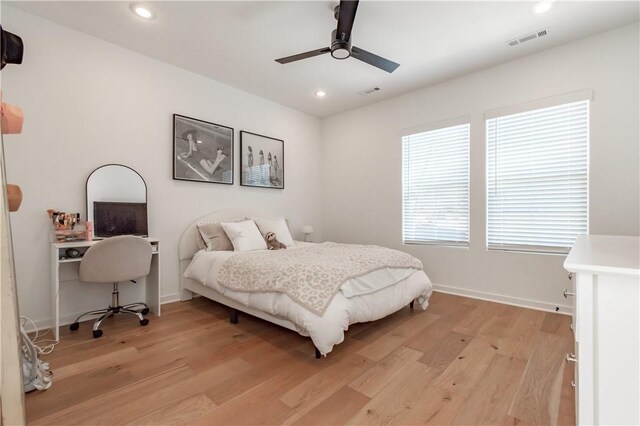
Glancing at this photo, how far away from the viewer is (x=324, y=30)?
2.69m

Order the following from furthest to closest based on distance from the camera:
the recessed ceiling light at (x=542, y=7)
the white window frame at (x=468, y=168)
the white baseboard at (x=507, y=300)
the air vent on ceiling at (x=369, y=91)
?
the air vent on ceiling at (x=369, y=91) < the white window frame at (x=468, y=168) < the white baseboard at (x=507, y=300) < the recessed ceiling light at (x=542, y=7)

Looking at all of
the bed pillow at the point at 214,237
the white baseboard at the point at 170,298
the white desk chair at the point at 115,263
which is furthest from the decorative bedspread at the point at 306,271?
the white baseboard at the point at 170,298

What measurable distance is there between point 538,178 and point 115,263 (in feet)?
13.9

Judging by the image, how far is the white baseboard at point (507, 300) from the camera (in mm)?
2947

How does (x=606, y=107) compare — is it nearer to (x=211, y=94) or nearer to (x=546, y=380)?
(x=546, y=380)

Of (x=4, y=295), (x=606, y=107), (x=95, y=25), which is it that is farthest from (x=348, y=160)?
(x=4, y=295)

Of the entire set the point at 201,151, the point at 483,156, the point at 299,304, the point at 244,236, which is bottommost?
the point at 299,304

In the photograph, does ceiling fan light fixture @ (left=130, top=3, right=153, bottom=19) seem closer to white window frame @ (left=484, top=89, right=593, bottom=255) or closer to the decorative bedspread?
the decorative bedspread

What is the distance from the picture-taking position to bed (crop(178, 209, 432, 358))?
194 centimetres

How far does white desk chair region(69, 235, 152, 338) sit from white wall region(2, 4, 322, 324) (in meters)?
0.49

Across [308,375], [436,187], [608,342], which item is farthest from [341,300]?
[436,187]

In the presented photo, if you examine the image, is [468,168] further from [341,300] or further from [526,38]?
[341,300]

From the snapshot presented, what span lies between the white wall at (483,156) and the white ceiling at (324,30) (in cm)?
24

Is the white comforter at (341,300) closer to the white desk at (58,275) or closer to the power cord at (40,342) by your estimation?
the white desk at (58,275)
